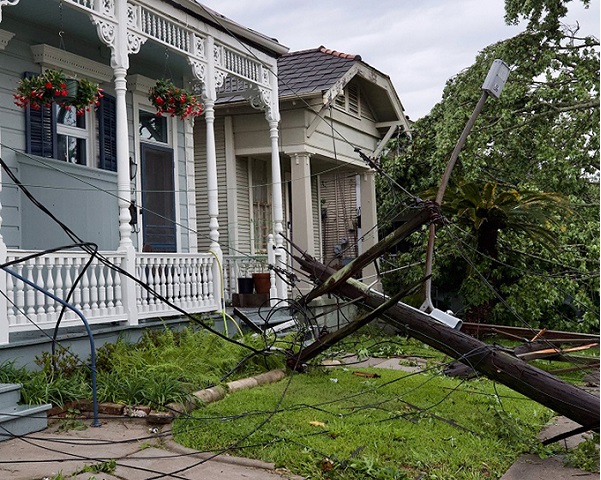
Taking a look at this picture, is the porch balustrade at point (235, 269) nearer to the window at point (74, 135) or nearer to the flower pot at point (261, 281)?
the flower pot at point (261, 281)

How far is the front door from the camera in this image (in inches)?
429

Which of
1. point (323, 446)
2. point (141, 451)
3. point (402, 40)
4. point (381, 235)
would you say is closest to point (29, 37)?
point (402, 40)

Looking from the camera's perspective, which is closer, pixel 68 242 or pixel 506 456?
pixel 506 456

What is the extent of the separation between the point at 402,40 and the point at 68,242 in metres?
5.11

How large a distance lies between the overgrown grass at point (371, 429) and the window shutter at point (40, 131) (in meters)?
4.38

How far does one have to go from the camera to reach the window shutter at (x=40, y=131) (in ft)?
28.8

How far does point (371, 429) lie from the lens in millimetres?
5684

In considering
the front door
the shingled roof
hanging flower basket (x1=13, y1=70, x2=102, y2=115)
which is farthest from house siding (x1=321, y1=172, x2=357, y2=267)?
hanging flower basket (x1=13, y1=70, x2=102, y2=115)

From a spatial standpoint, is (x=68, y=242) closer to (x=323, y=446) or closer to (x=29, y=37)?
(x=29, y=37)

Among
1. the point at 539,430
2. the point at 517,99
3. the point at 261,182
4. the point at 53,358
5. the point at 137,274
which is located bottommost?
the point at 539,430

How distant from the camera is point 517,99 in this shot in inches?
510

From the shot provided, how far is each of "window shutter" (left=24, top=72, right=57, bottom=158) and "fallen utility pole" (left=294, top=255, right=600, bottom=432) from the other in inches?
176

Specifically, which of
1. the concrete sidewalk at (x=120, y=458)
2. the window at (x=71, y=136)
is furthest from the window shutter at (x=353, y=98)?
the concrete sidewalk at (x=120, y=458)

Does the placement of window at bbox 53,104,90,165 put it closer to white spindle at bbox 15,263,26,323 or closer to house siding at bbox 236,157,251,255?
white spindle at bbox 15,263,26,323
